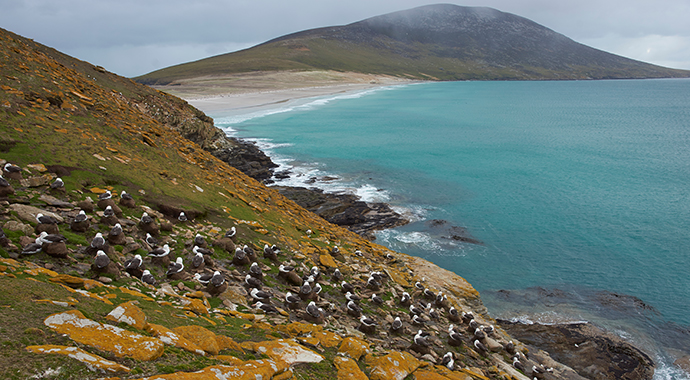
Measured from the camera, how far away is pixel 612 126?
95.1 m

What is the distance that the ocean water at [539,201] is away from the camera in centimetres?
2562

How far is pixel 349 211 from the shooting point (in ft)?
122

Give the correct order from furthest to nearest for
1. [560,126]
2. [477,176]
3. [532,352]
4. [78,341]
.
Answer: [560,126]
[477,176]
[532,352]
[78,341]

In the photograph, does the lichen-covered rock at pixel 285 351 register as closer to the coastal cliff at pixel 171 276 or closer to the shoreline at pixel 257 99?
the coastal cliff at pixel 171 276

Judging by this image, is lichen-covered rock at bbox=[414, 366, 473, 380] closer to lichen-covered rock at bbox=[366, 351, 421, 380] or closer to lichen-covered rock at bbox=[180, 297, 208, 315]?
lichen-covered rock at bbox=[366, 351, 421, 380]

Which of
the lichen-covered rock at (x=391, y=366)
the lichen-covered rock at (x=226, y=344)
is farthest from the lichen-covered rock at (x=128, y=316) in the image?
the lichen-covered rock at (x=391, y=366)

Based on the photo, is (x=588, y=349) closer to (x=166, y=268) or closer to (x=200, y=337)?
(x=200, y=337)

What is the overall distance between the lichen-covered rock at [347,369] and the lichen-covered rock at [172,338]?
11.5 ft

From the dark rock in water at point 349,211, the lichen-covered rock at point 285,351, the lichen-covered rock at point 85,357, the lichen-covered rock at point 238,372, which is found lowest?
the dark rock in water at point 349,211

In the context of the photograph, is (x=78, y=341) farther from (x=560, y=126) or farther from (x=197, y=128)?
(x=560, y=126)

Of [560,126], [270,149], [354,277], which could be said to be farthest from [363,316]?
[560,126]

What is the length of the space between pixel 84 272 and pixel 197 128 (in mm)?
31122

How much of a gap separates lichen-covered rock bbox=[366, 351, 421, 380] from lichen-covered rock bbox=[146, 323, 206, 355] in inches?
183

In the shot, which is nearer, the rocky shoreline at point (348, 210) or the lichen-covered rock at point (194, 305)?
the lichen-covered rock at point (194, 305)
